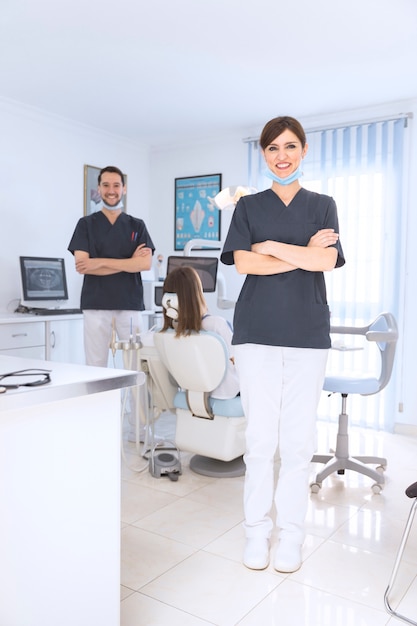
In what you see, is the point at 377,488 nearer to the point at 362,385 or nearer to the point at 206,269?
the point at 362,385

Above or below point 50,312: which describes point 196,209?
above

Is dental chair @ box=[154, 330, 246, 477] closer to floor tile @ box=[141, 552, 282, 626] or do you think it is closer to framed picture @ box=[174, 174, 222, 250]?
floor tile @ box=[141, 552, 282, 626]

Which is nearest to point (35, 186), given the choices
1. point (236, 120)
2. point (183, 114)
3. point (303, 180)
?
point (183, 114)

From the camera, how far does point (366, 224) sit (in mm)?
4090

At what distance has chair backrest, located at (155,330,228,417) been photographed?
2.64m

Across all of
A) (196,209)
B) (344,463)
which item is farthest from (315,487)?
(196,209)

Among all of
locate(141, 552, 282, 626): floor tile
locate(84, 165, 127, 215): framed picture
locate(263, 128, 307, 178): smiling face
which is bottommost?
locate(141, 552, 282, 626): floor tile

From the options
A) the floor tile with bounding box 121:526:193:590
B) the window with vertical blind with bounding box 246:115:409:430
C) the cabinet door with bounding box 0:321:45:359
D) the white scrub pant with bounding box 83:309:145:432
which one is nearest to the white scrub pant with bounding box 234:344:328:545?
the floor tile with bounding box 121:526:193:590

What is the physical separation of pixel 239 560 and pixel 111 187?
199cm

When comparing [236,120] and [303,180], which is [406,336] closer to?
[303,180]

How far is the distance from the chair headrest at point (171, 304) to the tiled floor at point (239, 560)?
866 millimetres

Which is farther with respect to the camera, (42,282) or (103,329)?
(42,282)

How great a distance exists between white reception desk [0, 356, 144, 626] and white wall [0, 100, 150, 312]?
9.50 ft

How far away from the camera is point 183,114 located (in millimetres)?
4281
